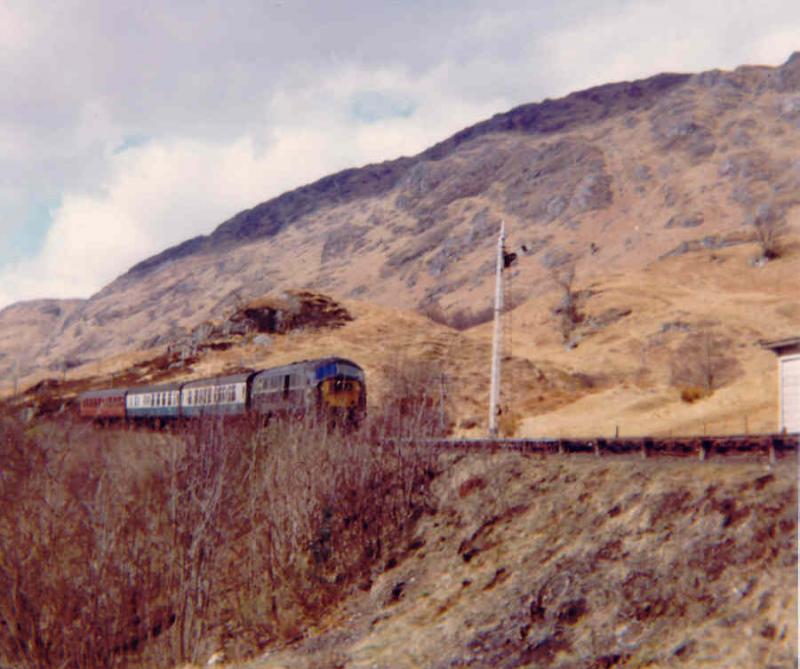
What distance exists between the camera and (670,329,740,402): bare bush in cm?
5516

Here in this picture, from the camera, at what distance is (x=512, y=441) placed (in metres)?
19.9

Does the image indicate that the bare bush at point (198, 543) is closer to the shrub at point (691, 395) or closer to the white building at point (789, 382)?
the white building at point (789, 382)

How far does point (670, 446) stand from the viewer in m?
15.1

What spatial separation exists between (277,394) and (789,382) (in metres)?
18.2

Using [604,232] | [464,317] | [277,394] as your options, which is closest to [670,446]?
[277,394]

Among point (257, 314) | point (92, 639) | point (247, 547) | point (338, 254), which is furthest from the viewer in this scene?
point (338, 254)

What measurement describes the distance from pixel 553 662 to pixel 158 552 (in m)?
8.32

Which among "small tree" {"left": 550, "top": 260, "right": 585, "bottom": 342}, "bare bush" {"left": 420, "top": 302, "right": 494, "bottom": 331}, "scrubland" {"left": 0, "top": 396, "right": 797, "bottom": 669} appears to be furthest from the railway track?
"bare bush" {"left": 420, "top": 302, "right": 494, "bottom": 331}

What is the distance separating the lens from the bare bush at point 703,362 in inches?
2172

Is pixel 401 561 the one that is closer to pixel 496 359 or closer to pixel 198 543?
pixel 198 543

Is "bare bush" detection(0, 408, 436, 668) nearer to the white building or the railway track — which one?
the railway track

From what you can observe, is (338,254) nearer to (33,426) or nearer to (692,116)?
(692,116)

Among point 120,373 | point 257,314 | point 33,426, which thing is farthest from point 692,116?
point 33,426

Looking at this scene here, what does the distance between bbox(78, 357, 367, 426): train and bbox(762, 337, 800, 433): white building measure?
493 inches
